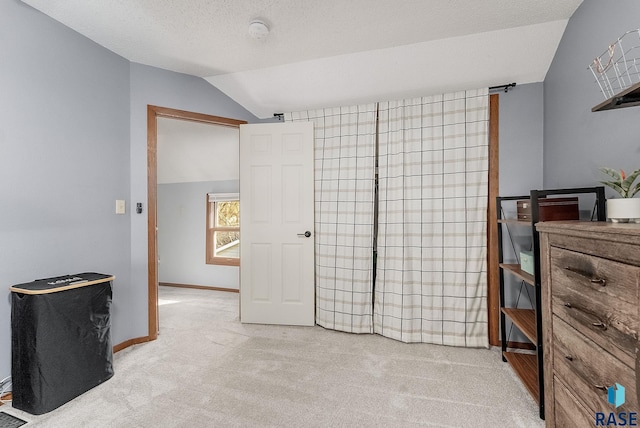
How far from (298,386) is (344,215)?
1472 millimetres

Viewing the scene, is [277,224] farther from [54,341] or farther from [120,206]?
[54,341]

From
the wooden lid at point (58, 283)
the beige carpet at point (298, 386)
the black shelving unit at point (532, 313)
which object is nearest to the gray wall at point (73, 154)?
the wooden lid at point (58, 283)

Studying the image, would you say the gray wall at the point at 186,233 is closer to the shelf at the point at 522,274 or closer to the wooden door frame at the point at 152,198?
the wooden door frame at the point at 152,198

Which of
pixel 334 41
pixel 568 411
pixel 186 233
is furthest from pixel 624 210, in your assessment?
pixel 186 233

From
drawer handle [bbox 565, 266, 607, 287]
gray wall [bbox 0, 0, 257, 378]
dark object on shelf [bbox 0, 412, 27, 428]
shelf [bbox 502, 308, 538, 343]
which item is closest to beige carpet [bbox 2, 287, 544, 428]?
dark object on shelf [bbox 0, 412, 27, 428]

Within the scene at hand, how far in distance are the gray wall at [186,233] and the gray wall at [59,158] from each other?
6.57 ft

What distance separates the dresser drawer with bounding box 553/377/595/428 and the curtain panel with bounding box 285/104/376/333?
5.18 ft

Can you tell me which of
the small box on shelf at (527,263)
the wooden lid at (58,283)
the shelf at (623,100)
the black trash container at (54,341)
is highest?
the shelf at (623,100)

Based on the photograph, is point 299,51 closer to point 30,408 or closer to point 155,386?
point 155,386

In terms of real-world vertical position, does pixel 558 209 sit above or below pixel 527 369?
above

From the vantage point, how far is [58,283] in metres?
1.73

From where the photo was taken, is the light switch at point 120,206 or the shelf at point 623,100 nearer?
the shelf at point 623,100

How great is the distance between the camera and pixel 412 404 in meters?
1.67

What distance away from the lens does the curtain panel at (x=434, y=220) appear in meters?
2.36
